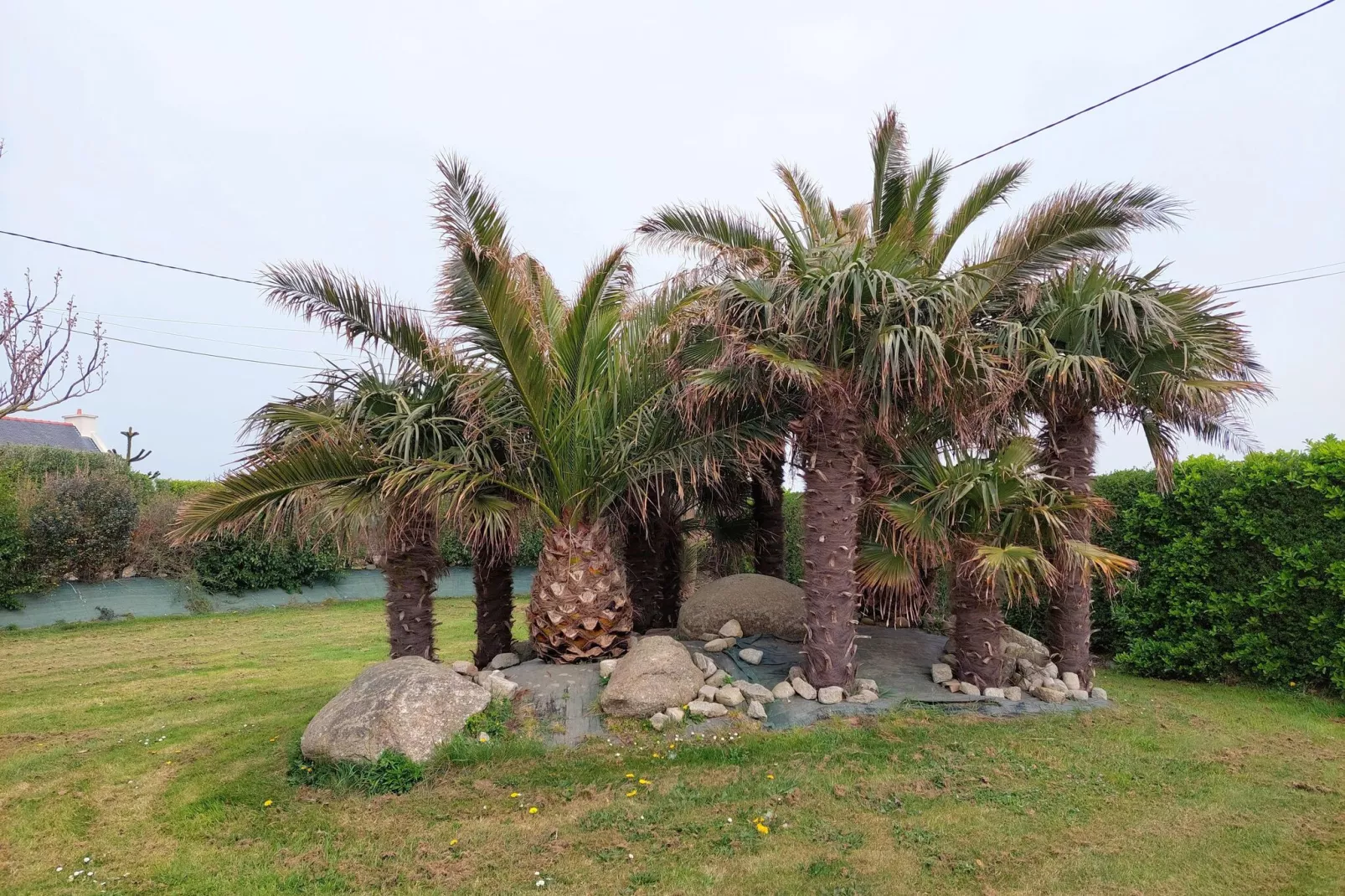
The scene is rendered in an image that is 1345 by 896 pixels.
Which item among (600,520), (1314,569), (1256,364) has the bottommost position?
(1314,569)

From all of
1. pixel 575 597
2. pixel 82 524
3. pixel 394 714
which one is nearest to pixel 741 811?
pixel 394 714

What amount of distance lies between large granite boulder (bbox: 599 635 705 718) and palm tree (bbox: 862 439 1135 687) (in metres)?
2.05

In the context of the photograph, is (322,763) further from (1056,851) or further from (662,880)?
(1056,851)

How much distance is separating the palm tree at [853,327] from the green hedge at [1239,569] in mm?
3031

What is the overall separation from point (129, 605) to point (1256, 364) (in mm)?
20031

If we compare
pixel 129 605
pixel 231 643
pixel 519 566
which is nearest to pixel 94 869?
pixel 231 643

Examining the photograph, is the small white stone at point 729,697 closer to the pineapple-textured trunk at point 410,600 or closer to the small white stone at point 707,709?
the small white stone at point 707,709

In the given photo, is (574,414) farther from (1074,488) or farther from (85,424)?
(85,424)

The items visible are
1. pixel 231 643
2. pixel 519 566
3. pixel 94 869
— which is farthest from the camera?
pixel 519 566

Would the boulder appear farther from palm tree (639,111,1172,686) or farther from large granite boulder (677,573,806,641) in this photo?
large granite boulder (677,573,806,641)

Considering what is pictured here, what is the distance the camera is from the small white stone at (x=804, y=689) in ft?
23.1

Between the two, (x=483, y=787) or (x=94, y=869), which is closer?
(x=94, y=869)

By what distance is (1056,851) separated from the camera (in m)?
4.40

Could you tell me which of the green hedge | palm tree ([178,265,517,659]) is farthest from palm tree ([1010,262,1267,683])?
palm tree ([178,265,517,659])
